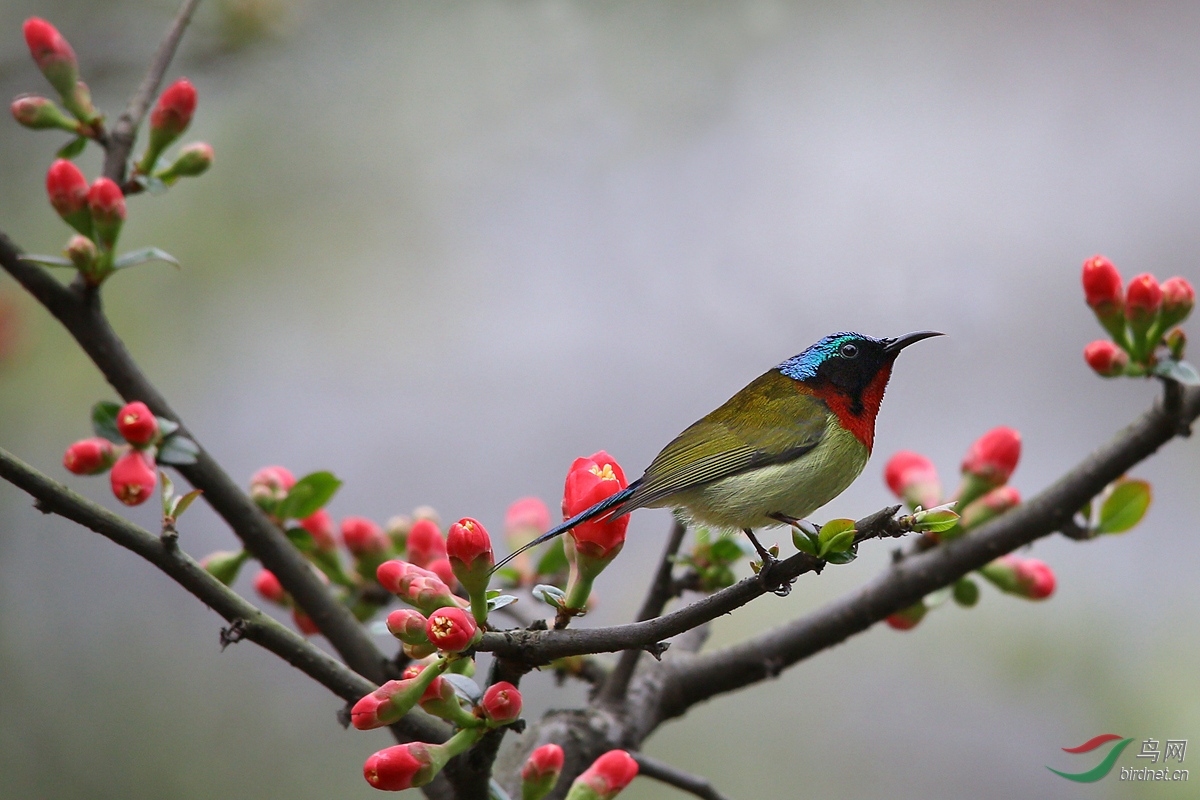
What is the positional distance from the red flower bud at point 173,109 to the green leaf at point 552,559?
106cm

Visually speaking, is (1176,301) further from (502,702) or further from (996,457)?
(502,702)

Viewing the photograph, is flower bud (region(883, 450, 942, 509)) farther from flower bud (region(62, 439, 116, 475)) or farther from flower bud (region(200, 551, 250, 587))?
flower bud (region(62, 439, 116, 475))

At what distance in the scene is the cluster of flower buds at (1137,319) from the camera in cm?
189

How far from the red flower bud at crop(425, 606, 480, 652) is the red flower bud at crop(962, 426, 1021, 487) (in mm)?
1291

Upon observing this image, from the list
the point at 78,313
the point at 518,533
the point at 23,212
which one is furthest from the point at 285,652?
the point at 23,212

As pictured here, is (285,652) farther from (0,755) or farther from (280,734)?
(280,734)

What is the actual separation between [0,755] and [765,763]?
2660 millimetres

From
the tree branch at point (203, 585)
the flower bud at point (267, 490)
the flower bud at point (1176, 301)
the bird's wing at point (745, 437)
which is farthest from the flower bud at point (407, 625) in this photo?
the flower bud at point (1176, 301)

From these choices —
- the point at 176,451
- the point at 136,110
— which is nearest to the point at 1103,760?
the point at 176,451

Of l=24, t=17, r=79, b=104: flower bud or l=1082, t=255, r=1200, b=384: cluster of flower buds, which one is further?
l=24, t=17, r=79, b=104: flower bud

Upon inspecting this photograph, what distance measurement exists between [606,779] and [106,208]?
3.93 feet

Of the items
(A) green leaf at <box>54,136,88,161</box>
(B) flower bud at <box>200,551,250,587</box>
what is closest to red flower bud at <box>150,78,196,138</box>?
(A) green leaf at <box>54,136,88,161</box>

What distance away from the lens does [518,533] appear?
7.68 ft

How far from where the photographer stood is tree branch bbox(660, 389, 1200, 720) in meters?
1.88
